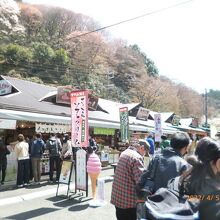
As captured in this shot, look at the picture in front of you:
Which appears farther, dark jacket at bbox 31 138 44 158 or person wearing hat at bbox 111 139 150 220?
dark jacket at bbox 31 138 44 158

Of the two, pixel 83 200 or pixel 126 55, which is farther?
pixel 126 55

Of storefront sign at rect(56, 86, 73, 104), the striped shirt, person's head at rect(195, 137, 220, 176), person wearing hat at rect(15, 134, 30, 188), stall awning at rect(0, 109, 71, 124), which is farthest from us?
storefront sign at rect(56, 86, 73, 104)

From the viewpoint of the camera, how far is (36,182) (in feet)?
38.1

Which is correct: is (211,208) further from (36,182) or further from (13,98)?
(13,98)

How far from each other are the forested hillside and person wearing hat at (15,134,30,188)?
79.8ft

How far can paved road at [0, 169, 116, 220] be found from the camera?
729 centimetres

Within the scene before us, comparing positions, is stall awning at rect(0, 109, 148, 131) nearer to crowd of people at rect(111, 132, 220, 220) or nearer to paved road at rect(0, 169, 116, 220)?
paved road at rect(0, 169, 116, 220)

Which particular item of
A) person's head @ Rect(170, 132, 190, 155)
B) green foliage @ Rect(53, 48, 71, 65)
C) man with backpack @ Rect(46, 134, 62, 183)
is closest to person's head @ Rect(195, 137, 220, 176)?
person's head @ Rect(170, 132, 190, 155)

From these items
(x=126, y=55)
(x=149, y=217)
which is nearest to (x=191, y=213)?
(x=149, y=217)

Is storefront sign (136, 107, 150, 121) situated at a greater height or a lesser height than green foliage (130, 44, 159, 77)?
lesser

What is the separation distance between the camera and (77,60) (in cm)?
4625

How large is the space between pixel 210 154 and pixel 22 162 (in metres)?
9.61

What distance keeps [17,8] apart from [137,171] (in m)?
54.8

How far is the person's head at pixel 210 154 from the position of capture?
2.32 m
